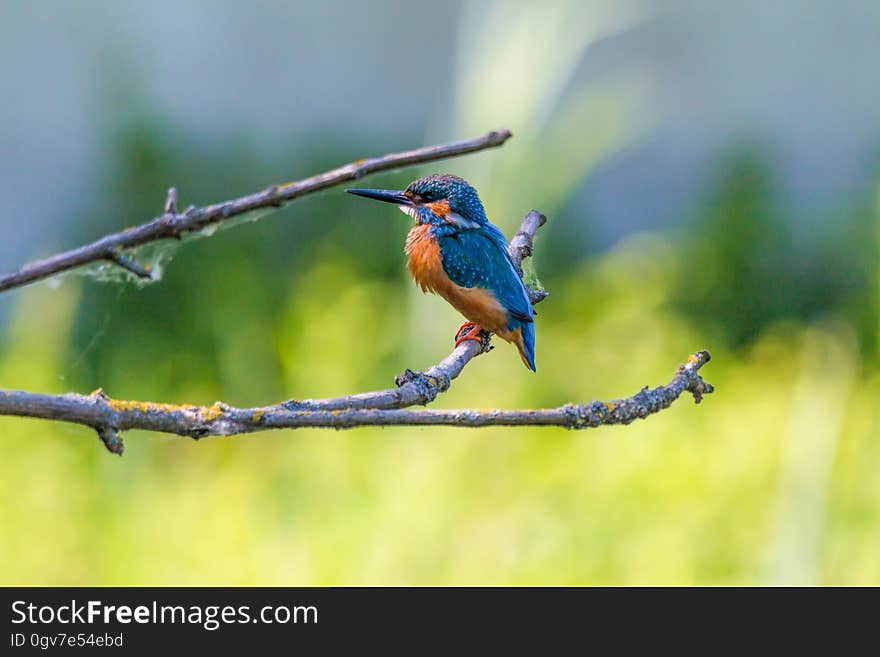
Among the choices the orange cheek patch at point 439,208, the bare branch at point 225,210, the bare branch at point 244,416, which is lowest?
the bare branch at point 244,416

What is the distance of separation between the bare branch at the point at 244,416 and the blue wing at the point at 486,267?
0.86ft

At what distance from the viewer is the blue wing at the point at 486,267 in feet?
2.42

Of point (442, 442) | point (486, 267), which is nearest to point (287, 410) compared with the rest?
point (486, 267)

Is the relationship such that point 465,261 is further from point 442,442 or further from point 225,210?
point 442,442

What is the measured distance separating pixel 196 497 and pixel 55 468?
0.24 metres

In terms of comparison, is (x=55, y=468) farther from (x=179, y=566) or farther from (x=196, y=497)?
(x=179, y=566)

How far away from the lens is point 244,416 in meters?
0.44

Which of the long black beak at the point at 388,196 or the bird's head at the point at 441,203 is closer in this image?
the long black beak at the point at 388,196

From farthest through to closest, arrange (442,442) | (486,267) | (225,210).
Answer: (442,442) < (486,267) < (225,210)

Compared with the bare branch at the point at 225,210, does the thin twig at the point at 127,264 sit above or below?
above

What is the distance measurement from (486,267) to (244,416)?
1.10 ft

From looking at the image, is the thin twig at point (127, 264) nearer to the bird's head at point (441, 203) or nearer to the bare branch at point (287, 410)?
the bare branch at point (287, 410)

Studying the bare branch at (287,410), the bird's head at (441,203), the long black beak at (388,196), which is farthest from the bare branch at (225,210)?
the bird's head at (441,203)

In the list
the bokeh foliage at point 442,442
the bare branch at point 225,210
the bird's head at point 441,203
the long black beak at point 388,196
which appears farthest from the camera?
the bokeh foliage at point 442,442
